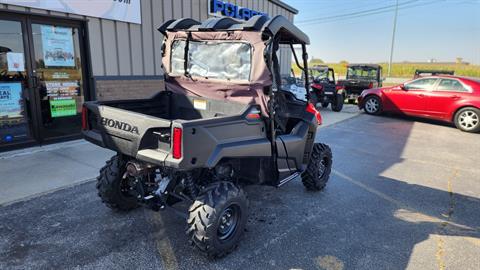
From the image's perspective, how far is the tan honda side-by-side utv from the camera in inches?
111

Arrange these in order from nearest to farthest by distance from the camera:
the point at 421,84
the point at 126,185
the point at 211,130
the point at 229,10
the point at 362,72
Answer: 1. the point at 211,130
2. the point at 126,185
3. the point at 229,10
4. the point at 421,84
5. the point at 362,72

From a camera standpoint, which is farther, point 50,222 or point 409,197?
point 409,197

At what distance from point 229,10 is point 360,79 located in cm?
831

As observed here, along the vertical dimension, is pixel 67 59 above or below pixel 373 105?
above

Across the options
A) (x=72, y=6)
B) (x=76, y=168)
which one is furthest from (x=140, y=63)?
(x=76, y=168)

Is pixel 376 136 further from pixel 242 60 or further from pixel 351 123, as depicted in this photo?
pixel 242 60

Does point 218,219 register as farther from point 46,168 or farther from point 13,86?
point 13,86

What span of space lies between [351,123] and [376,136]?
6.10 ft

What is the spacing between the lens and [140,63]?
307 inches

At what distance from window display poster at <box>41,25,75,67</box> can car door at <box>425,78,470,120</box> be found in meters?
10.3

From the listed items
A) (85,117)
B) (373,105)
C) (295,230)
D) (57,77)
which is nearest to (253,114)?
(295,230)

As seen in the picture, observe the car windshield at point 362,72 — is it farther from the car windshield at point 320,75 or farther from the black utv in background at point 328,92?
the black utv in background at point 328,92

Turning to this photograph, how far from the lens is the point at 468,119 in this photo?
9805 millimetres

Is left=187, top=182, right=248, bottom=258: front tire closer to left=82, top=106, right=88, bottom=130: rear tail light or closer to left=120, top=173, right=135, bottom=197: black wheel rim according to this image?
left=120, top=173, right=135, bottom=197: black wheel rim
